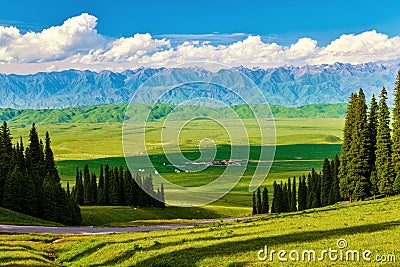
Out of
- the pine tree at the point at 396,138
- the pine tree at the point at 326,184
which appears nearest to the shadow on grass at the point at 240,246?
the pine tree at the point at 396,138

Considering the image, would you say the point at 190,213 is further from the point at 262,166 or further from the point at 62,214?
the point at 262,166

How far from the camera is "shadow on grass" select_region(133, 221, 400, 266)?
75.4 feet

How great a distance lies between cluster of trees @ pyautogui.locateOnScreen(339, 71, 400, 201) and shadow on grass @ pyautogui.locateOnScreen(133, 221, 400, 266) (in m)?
42.4

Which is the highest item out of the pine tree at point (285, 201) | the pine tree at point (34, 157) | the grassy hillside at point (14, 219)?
the pine tree at point (34, 157)

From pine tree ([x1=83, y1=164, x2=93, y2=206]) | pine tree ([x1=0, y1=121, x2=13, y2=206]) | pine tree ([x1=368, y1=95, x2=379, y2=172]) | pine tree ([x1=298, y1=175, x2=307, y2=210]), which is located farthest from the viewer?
pine tree ([x1=83, y1=164, x2=93, y2=206])

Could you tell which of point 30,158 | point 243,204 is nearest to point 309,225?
point 30,158

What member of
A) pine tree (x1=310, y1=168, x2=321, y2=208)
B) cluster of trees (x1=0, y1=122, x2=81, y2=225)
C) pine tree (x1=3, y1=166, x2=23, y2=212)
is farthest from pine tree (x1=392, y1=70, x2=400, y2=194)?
pine tree (x1=3, y1=166, x2=23, y2=212)

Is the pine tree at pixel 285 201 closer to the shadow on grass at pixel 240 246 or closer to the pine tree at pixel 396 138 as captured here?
the pine tree at pixel 396 138

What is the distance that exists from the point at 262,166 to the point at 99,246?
14.2 m

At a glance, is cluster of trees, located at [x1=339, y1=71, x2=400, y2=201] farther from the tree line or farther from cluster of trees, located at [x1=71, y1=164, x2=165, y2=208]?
cluster of trees, located at [x1=71, y1=164, x2=165, y2=208]

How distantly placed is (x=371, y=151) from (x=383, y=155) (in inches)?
166

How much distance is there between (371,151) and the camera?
75.1m

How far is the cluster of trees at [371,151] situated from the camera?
6950cm

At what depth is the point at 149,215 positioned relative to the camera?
106m
